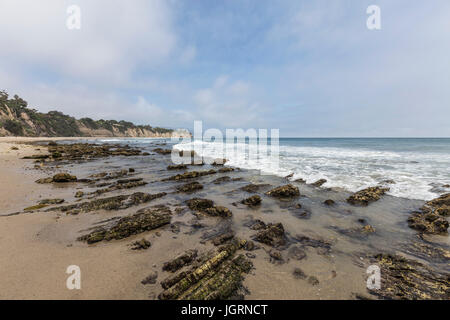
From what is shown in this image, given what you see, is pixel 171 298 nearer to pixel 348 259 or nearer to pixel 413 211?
pixel 348 259

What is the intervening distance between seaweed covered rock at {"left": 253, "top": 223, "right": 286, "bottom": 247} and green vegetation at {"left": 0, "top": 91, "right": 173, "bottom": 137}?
82313mm

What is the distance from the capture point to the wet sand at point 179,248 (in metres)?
3.21

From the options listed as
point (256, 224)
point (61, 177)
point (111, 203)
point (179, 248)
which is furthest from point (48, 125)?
point (256, 224)

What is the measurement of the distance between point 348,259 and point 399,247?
1.96 metres

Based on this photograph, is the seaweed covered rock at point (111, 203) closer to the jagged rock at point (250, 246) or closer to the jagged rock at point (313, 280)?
the jagged rock at point (250, 246)

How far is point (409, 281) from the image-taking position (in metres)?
3.53

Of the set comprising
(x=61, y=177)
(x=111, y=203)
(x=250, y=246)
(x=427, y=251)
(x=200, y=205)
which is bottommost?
(x=427, y=251)

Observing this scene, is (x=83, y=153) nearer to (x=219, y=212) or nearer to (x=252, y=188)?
(x=252, y=188)

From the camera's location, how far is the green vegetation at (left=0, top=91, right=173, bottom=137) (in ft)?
181

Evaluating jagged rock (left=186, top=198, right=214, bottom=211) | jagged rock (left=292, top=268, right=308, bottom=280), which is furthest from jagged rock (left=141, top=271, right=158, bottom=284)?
jagged rock (left=186, top=198, right=214, bottom=211)

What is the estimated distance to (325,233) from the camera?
5477 mm

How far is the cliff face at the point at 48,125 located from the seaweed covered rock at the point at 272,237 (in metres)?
82.0

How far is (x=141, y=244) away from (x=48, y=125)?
10495cm

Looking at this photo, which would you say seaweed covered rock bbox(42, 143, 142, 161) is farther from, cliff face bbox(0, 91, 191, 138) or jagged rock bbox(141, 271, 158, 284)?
cliff face bbox(0, 91, 191, 138)
